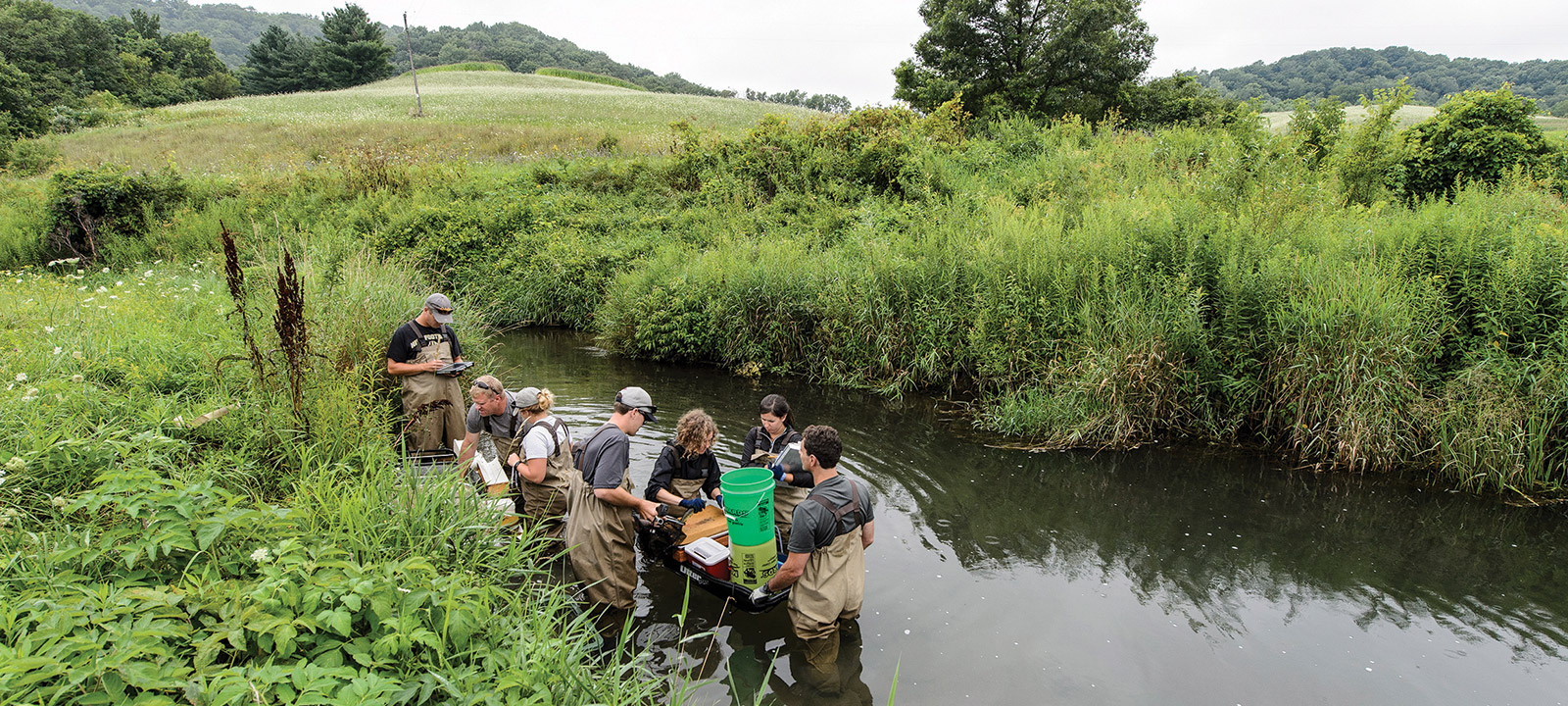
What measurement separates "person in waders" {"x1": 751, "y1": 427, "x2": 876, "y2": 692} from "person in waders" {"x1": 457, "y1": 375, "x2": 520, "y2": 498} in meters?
3.08

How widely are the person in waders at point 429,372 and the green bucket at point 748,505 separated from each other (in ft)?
13.3

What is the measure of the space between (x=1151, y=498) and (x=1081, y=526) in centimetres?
119

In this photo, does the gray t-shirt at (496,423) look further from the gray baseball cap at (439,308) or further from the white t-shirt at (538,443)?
the gray baseball cap at (439,308)

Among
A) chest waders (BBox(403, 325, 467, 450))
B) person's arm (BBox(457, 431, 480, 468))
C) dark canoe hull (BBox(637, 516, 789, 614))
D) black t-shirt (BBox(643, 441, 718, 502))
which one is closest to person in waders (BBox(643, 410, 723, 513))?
black t-shirt (BBox(643, 441, 718, 502))

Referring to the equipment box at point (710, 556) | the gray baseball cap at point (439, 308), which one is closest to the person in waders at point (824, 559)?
the equipment box at point (710, 556)

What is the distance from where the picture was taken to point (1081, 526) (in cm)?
744

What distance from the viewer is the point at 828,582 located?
16.8ft

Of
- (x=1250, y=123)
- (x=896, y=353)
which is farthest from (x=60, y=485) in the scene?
(x=1250, y=123)

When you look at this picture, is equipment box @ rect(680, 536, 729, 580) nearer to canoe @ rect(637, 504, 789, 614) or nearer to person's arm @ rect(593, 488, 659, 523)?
canoe @ rect(637, 504, 789, 614)

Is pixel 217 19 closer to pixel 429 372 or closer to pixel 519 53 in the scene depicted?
pixel 519 53

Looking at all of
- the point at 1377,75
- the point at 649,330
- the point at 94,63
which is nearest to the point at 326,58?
the point at 94,63

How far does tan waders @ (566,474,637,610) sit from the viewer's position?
17.6 feet

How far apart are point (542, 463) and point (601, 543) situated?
1.16m

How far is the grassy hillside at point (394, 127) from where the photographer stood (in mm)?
28484
